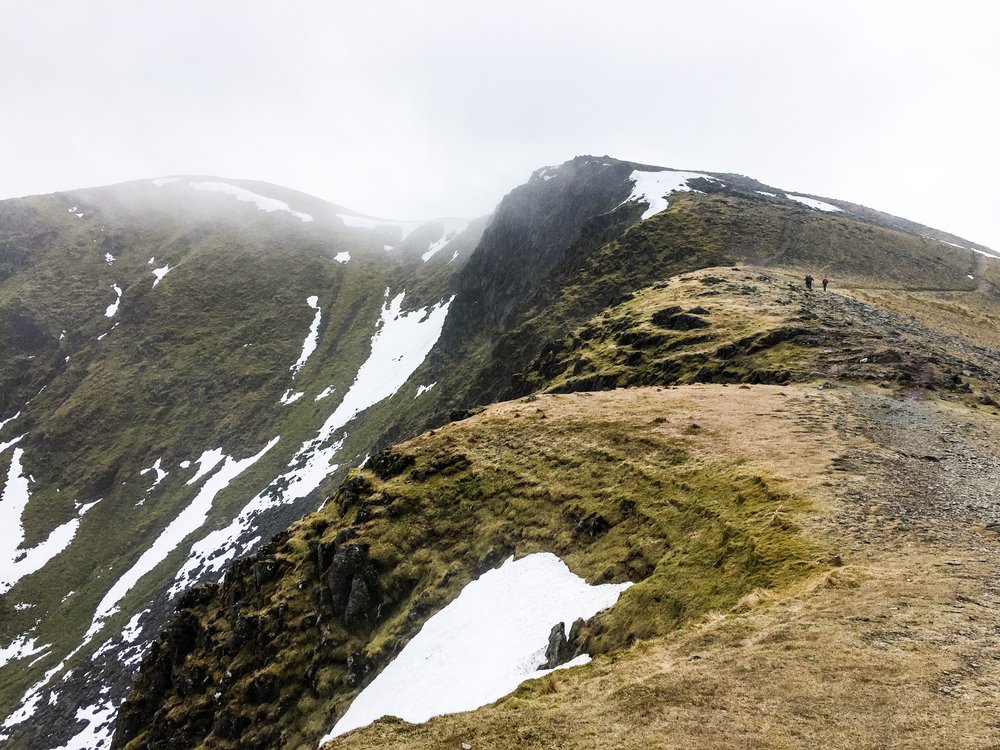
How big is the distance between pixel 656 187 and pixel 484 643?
8703cm

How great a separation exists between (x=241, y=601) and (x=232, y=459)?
9549 centimetres

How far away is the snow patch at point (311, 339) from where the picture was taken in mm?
148875

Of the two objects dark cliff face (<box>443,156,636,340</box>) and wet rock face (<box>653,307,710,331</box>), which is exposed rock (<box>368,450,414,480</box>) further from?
dark cliff face (<box>443,156,636,340</box>)

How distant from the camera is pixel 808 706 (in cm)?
1078

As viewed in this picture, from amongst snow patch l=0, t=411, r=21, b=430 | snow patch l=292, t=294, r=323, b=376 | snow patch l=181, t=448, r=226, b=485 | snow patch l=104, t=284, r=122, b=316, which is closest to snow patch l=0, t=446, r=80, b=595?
snow patch l=0, t=411, r=21, b=430

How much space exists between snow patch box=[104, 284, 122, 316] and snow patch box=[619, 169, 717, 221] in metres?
138

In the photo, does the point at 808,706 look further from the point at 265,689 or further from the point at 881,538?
the point at 265,689

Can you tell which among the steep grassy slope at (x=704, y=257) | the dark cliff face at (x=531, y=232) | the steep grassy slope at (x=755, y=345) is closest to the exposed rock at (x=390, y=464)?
the steep grassy slope at (x=755, y=345)

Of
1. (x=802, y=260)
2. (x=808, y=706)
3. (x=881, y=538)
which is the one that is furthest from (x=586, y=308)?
(x=808, y=706)

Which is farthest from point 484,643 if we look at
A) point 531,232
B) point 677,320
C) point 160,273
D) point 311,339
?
point 160,273

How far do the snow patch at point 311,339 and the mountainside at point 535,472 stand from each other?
2056 millimetres

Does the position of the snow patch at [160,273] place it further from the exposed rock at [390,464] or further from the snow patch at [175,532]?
→ the exposed rock at [390,464]

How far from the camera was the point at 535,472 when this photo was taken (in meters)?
29.5

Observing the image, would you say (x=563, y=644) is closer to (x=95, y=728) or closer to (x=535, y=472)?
(x=535, y=472)
